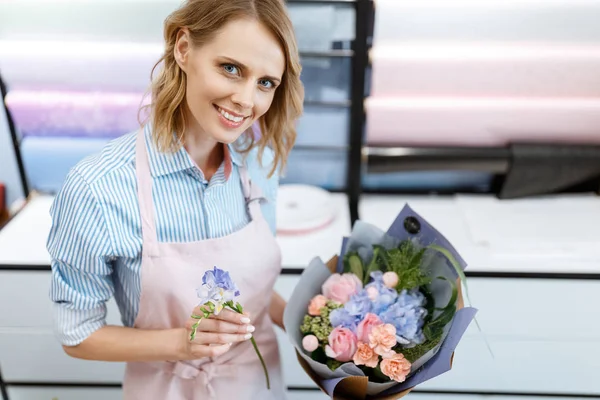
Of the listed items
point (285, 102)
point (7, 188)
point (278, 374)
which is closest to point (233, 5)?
point (285, 102)

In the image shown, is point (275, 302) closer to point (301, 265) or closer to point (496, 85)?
point (301, 265)

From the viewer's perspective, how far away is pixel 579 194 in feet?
7.12

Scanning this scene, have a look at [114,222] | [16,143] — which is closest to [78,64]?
[16,143]

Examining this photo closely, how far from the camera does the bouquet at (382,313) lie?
3.69 feet

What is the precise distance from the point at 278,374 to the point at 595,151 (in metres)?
1.35

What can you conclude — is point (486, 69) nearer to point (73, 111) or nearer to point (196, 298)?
point (196, 298)

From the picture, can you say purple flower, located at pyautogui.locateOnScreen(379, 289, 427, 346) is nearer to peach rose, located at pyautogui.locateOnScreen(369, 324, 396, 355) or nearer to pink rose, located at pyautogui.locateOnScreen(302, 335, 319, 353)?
peach rose, located at pyautogui.locateOnScreen(369, 324, 396, 355)

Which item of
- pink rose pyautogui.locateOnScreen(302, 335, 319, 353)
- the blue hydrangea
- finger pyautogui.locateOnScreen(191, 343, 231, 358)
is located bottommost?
pink rose pyautogui.locateOnScreen(302, 335, 319, 353)

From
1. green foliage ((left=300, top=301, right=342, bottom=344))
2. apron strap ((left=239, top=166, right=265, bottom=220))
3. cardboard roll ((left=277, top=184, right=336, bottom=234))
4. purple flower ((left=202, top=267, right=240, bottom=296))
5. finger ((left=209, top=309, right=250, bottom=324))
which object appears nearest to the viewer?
purple flower ((left=202, top=267, right=240, bottom=296))

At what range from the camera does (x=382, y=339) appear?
1.11 metres

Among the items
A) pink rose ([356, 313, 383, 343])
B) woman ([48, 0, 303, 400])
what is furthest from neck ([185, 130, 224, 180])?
pink rose ([356, 313, 383, 343])

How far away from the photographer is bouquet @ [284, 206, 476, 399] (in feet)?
3.69

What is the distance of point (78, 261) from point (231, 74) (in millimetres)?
454

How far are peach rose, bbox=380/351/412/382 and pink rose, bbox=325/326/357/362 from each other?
0.07 m
